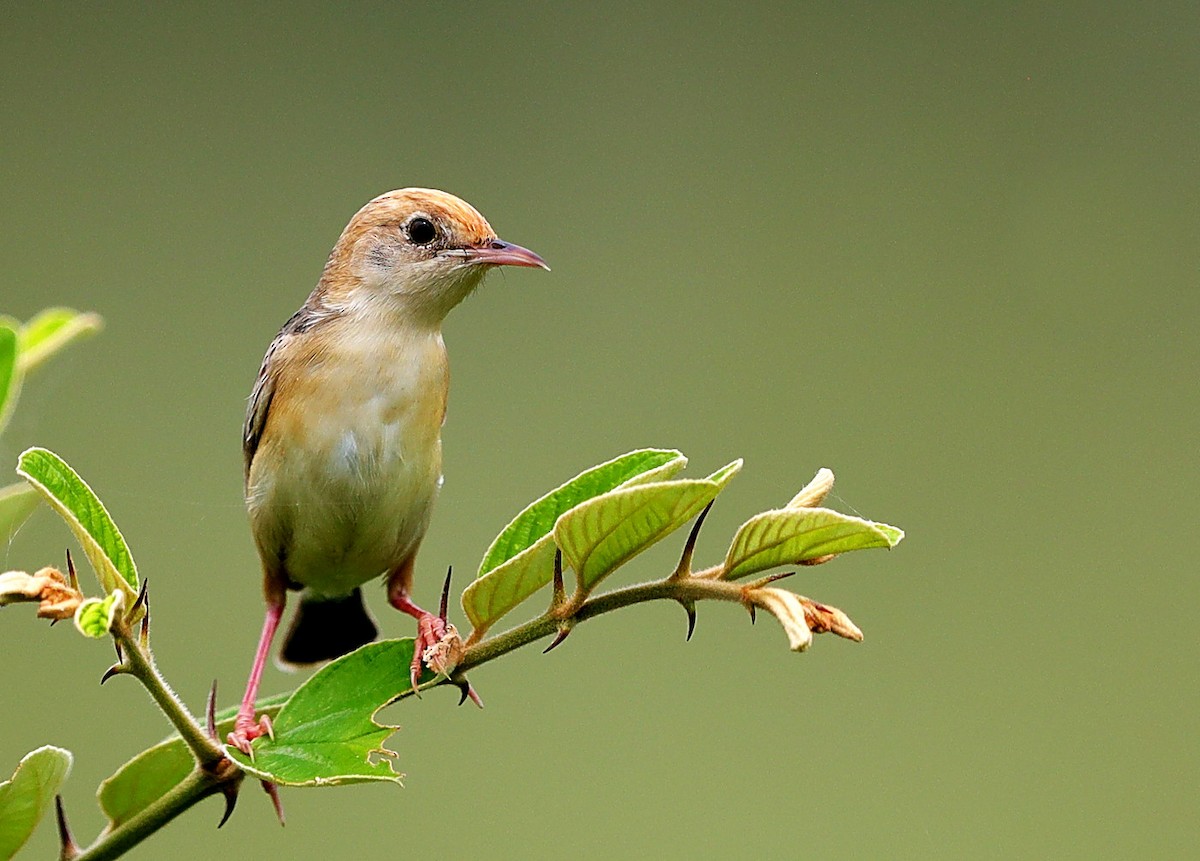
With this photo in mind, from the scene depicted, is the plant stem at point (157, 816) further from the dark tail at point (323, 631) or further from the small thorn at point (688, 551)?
the dark tail at point (323, 631)

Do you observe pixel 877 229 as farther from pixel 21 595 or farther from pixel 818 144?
pixel 21 595

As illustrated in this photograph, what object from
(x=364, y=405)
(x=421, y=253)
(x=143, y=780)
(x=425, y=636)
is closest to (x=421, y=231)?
(x=421, y=253)

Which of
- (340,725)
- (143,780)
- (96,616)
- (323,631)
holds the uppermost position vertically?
(96,616)

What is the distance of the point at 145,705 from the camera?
5.05 metres

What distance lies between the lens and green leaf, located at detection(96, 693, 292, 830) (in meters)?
1.48

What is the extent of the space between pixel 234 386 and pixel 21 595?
416 centimetres

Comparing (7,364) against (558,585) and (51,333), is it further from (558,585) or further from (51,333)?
(558,585)

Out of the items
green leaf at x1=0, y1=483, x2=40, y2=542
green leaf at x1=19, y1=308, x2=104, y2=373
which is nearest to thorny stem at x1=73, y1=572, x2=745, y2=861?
green leaf at x1=0, y1=483, x2=40, y2=542

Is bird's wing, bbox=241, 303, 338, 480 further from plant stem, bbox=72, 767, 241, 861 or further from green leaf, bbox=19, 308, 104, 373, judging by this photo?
plant stem, bbox=72, 767, 241, 861

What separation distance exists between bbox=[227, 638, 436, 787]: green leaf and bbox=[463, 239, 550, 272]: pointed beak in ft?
2.57

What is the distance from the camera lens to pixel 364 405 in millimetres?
1992

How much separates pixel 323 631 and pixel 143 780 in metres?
0.98

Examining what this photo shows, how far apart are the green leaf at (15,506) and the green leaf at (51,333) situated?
222 mm

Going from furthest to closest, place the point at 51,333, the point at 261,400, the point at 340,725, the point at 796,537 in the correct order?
1. the point at 261,400
2. the point at 51,333
3. the point at 340,725
4. the point at 796,537
